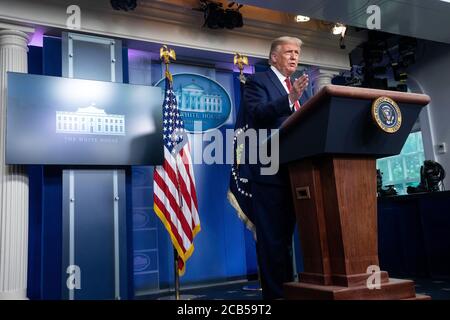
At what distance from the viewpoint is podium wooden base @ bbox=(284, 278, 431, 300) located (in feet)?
3.50

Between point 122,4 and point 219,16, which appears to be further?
point 219,16

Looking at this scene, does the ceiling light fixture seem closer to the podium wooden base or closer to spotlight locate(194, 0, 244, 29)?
spotlight locate(194, 0, 244, 29)

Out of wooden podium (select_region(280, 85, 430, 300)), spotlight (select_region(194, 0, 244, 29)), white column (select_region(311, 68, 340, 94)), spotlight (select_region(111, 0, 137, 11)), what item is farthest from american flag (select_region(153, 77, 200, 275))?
white column (select_region(311, 68, 340, 94))

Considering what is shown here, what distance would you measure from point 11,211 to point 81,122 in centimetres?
84

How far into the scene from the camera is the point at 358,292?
109 cm

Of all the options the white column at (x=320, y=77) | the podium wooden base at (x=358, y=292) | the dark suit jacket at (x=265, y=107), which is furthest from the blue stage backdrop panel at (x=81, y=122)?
the podium wooden base at (x=358, y=292)

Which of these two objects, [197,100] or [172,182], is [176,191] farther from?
[197,100]

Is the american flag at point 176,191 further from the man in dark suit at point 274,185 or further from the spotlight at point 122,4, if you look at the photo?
the man in dark suit at point 274,185

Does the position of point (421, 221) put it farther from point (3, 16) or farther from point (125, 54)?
point (3, 16)

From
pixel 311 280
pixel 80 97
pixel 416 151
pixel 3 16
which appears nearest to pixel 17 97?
pixel 80 97

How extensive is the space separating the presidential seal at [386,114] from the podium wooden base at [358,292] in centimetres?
45

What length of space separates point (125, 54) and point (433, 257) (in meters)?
3.49

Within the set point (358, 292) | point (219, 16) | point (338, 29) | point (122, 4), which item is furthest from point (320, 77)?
point (358, 292)

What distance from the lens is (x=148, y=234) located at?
3.72m
